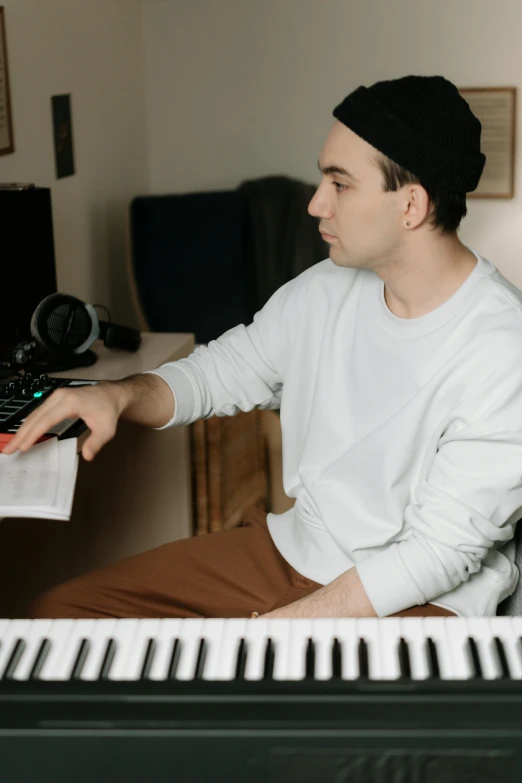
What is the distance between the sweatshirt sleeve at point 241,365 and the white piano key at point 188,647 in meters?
0.78

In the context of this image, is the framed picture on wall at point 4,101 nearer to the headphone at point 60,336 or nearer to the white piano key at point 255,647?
the headphone at point 60,336

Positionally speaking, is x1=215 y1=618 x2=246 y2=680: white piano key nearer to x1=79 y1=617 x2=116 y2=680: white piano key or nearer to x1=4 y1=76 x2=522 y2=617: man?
x1=79 y1=617 x2=116 y2=680: white piano key

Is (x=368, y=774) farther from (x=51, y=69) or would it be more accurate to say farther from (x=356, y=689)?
(x=51, y=69)

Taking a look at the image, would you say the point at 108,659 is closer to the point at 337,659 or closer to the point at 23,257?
the point at 337,659

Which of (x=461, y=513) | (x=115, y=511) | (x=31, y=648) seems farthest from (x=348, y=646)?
(x=115, y=511)

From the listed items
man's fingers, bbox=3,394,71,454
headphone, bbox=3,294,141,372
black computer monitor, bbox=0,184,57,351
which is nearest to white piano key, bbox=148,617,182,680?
man's fingers, bbox=3,394,71,454

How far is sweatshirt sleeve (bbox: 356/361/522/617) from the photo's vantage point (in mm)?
1181

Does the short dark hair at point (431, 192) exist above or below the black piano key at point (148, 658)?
above

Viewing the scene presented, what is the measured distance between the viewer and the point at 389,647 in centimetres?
66

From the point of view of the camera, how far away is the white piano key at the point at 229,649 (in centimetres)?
63

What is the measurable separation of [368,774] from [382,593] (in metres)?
0.71

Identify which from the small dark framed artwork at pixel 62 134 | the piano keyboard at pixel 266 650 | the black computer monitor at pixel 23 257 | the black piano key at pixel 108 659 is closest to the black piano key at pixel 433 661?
the piano keyboard at pixel 266 650

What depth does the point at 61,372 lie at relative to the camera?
6.08 ft

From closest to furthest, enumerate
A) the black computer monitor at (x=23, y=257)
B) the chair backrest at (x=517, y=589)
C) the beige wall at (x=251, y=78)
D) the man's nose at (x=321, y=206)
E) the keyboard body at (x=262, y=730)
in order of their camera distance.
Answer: the keyboard body at (x=262, y=730) → the chair backrest at (x=517, y=589) → the man's nose at (x=321, y=206) → the black computer monitor at (x=23, y=257) → the beige wall at (x=251, y=78)
